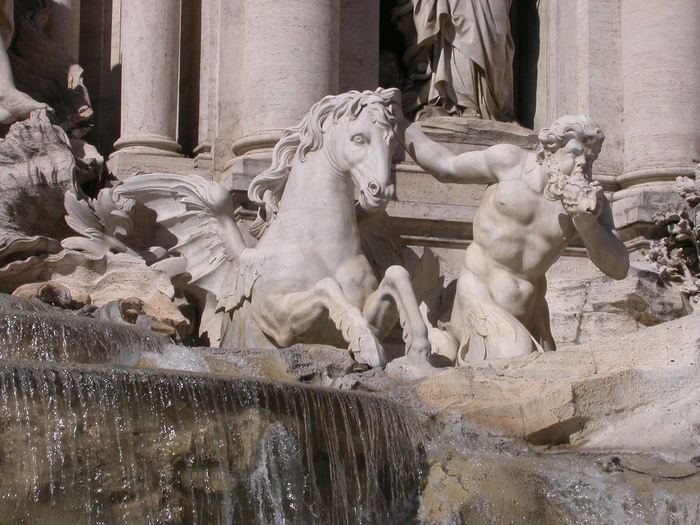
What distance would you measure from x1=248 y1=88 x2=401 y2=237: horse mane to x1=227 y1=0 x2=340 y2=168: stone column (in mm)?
1714

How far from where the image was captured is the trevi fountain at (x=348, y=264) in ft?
16.4

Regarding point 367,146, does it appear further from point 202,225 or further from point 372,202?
point 202,225

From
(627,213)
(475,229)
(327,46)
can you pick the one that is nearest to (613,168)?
(627,213)

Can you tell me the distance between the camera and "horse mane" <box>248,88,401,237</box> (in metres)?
7.76

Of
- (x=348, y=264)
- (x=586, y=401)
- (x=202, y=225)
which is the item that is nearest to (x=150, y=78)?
(x=202, y=225)

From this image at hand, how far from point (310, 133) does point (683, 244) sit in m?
3.59

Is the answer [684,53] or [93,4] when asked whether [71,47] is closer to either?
[93,4]

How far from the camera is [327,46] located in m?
10.2

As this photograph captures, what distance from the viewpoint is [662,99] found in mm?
11156

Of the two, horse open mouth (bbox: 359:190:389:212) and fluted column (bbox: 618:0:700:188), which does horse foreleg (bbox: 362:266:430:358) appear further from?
fluted column (bbox: 618:0:700:188)

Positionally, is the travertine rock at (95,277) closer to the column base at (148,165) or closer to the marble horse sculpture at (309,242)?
the marble horse sculpture at (309,242)

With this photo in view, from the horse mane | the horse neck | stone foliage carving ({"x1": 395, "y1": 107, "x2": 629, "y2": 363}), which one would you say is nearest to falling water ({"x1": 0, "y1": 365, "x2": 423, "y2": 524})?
stone foliage carving ({"x1": 395, "y1": 107, "x2": 629, "y2": 363})

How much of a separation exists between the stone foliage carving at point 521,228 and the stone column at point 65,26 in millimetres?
4107

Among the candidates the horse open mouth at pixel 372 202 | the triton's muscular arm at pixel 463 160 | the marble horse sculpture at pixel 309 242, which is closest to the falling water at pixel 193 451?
the marble horse sculpture at pixel 309 242
